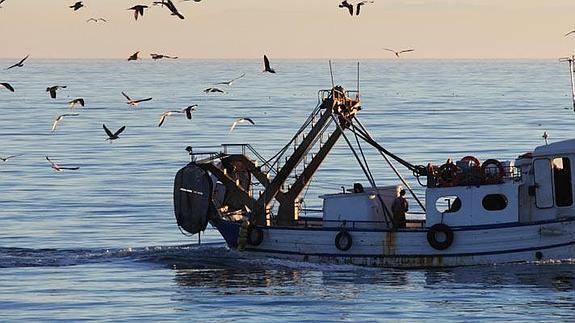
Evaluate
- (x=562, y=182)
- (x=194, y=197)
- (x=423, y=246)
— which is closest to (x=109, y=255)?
(x=194, y=197)

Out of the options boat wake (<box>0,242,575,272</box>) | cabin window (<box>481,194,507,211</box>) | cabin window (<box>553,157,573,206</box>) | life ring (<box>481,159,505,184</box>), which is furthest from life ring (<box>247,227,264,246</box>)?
cabin window (<box>553,157,573,206</box>)

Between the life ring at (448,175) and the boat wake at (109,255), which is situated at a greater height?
the life ring at (448,175)

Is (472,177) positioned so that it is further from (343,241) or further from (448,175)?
(343,241)

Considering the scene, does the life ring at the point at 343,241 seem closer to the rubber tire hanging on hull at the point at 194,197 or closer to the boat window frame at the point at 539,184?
the rubber tire hanging on hull at the point at 194,197

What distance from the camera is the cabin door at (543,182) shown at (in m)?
41.2

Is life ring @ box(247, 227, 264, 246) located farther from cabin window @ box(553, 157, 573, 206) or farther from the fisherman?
cabin window @ box(553, 157, 573, 206)

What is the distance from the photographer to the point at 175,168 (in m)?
75.6

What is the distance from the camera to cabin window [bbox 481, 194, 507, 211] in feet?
137

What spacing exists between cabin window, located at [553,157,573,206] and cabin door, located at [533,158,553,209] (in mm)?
163

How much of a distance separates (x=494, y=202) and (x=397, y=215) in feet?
9.45

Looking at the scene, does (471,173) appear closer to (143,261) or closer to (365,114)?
(143,261)

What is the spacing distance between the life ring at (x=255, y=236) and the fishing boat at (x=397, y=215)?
0.09 feet

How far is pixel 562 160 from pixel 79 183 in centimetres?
3150

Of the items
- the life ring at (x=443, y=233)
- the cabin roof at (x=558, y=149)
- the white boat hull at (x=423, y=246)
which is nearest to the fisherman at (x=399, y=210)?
the white boat hull at (x=423, y=246)
